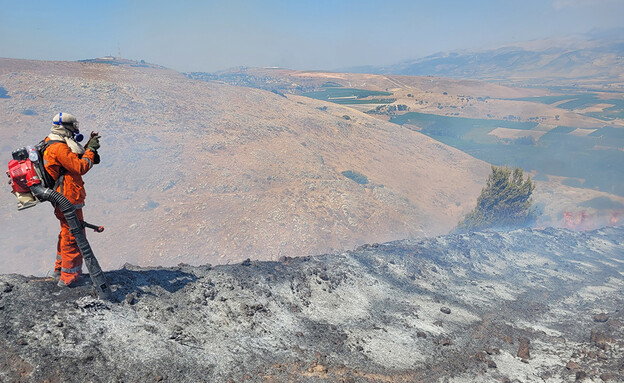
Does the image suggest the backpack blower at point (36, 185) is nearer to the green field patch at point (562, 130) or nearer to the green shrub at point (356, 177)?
the green shrub at point (356, 177)

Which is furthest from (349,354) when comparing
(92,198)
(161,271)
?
(92,198)

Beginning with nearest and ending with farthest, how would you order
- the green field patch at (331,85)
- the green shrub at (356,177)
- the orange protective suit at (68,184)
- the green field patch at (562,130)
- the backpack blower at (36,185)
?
1. the backpack blower at (36,185)
2. the orange protective suit at (68,184)
3. the green shrub at (356,177)
4. the green field patch at (562,130)
5. the green field patch at (331,85)

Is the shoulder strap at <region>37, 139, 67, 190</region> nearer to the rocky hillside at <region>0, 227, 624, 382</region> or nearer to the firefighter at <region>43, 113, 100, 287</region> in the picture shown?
the firefighter at <region>43, 113, 100, 287</region>

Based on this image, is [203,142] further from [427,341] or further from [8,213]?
[427,341]

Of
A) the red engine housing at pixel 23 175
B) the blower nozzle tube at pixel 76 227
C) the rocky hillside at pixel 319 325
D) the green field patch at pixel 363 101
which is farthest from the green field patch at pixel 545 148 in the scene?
the red engine housing at pixel 23 175

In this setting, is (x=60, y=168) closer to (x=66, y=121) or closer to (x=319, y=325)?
(x=66, y=121)

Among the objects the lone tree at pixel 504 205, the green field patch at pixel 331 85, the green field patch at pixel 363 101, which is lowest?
the lone tree at pixel 504 205
